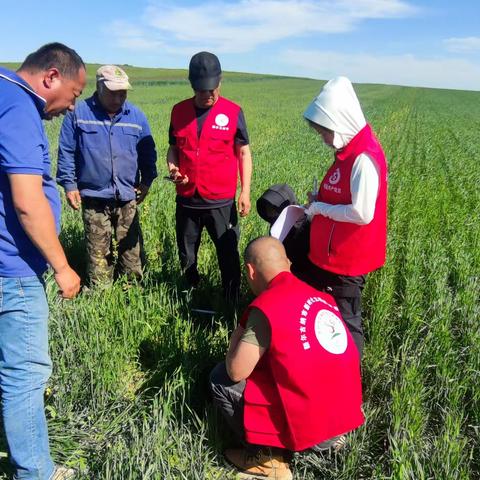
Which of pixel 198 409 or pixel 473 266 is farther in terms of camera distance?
pixel 473 266

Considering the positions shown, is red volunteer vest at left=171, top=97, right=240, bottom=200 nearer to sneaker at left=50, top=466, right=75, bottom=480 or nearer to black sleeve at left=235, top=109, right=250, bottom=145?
black sleeve at left=235, top=109, right=250, bottom=145

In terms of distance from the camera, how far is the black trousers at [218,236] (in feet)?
11.8

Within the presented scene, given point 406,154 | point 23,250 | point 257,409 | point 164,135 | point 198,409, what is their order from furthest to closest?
point 164,135 → point 406,154 → point 198,409 → point 257,409 → point 23,250

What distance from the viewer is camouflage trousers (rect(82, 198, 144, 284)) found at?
3707 millimetres

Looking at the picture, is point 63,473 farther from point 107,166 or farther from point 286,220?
point 107,166

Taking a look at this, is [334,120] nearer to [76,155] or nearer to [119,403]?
[119,403]

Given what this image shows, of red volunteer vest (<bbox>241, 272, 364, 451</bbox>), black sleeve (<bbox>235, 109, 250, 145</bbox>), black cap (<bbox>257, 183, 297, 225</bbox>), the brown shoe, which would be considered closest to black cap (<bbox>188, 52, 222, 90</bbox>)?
black sleeve (<bbox>235, 109, 250, 145</bbox>)

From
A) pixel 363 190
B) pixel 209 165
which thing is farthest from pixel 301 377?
pixel 209 165

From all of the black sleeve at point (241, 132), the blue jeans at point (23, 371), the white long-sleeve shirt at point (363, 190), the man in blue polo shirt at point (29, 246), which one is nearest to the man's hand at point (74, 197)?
the black sleeve at point (241, 132)

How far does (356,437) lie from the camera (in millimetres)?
2234

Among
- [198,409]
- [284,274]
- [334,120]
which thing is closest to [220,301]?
[198,409]

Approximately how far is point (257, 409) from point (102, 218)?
2214 mm

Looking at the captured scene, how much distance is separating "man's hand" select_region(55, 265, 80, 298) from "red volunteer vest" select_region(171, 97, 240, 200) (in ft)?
5.57

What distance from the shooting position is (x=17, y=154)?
1.70 meters
